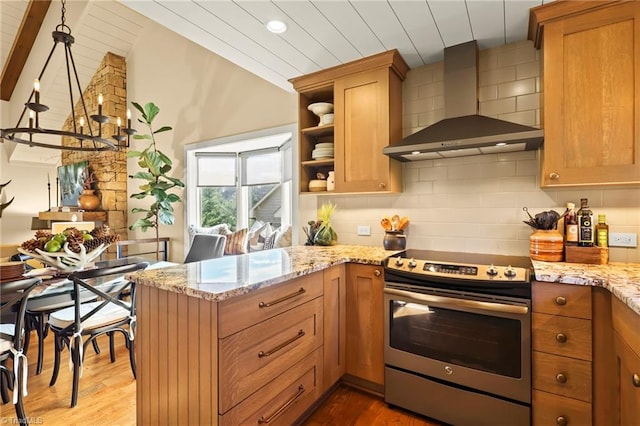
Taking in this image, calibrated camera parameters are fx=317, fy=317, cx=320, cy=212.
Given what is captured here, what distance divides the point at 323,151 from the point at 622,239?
210 cm

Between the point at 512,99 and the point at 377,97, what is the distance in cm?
93

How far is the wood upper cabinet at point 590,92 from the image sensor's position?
1684 mm

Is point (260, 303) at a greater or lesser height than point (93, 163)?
lesser

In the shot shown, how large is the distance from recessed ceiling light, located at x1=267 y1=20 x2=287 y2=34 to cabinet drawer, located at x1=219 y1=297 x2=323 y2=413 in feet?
5.66

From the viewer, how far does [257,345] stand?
4.80ft

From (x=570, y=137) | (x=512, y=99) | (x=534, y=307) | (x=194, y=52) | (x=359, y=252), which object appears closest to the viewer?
(x=534, y=307)

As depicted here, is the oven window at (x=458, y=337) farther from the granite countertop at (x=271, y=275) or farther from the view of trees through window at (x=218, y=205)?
the view of trees through window at (x=218, y=205)

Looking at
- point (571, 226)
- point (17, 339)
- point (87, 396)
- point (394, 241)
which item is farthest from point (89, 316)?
point (571, 226)

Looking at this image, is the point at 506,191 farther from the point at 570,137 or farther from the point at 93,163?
the point at 93,163

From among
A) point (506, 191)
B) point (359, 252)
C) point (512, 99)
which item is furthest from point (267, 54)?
point (506, 191)

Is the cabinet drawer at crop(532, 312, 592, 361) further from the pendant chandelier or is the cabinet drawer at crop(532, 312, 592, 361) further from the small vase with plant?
the small vase with plant

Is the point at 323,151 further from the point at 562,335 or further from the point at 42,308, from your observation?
the point at 42,308

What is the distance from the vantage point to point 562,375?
1.54 metres

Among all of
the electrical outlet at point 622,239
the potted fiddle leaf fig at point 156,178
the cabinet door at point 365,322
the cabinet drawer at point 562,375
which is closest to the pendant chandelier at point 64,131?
the potted fiddle leaf fig at point 156,178
